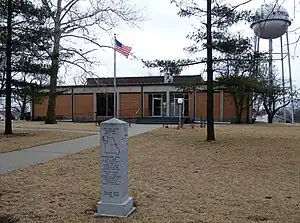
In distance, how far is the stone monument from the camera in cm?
595

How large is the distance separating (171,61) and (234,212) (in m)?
12.5

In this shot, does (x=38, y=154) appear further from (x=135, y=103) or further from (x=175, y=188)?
(x=135, y=103)

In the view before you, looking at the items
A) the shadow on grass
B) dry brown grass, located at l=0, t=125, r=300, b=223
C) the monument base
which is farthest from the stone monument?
the shadow on grass

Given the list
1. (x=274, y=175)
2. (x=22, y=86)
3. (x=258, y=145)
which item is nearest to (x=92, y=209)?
(x=274, y=175)

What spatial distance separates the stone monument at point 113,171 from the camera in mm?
5949

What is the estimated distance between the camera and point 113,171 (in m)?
6.03

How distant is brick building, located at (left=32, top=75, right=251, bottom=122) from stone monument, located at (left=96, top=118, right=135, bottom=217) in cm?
3372

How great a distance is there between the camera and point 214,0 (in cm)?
1702

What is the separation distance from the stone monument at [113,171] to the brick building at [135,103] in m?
33.7

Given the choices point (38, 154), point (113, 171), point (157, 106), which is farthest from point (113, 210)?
point (157, 106)

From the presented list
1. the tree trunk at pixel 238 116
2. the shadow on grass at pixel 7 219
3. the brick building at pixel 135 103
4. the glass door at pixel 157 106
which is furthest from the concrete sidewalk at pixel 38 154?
the glass door at pixel 157 106

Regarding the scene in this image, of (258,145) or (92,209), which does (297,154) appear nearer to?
(258,145)

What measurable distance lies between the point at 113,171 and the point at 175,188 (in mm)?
2093

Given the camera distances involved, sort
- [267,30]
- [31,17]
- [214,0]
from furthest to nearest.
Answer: [267,30]
[31,17]
[214,0]
